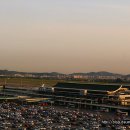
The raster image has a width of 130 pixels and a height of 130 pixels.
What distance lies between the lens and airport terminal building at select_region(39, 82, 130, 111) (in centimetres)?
4612

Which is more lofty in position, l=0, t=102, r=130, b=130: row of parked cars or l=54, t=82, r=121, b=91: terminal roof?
l=54, t=82, r=121, b=91: terminal roof

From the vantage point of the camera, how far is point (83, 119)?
35.8m

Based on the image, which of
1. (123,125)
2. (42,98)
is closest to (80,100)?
(42,98)

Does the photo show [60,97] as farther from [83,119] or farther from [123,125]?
[123,125]

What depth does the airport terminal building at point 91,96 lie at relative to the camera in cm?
4612

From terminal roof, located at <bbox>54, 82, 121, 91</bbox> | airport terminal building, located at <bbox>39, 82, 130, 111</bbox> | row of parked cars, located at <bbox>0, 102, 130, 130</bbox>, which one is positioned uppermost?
terminal roof, located at <bbox>54, 82, 121, 91</bbox>

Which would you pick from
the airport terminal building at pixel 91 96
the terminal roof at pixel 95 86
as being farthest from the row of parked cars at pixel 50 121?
the terminal roof at pixel 95 86

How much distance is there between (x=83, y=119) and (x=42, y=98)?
725 inches

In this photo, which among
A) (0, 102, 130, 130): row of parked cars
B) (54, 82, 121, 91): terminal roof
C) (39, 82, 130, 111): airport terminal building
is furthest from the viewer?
(54, 82, 121, 91): terminal roof

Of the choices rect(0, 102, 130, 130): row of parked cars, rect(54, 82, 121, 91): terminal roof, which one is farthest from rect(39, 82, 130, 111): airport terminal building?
rect(0, 102, 130, 130): row of parked cars

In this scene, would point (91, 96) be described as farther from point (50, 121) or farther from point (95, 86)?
point (50, 121)

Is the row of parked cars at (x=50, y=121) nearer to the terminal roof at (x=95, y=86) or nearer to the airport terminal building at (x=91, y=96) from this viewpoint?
the airport terminal building at (x=91, y=96)

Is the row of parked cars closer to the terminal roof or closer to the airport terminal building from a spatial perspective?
the airport terminal building

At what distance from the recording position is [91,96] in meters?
49.8
